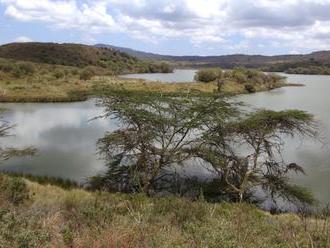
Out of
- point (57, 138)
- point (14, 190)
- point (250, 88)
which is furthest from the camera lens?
point (250, 88)

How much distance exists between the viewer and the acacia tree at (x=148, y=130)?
22.0 metres

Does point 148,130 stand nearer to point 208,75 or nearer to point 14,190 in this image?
point 14,190

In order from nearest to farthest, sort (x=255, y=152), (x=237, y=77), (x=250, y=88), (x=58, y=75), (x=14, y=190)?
(x=14, y=190) → (x=255, y=152) → (x=250, y=88) → (x=237, y=77) → (x=58, y=75)

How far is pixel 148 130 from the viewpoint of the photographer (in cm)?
2216

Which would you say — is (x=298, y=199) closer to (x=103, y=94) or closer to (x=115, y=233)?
(x=103, y=94)

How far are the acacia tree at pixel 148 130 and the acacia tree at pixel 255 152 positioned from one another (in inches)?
29.7

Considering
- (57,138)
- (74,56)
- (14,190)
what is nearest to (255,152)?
(14,190)

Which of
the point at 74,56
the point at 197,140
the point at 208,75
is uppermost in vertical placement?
the point at 197,140

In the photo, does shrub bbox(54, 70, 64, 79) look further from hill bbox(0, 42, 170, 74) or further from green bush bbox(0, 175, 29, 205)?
green bush bbox(0, 175, 29, 205)

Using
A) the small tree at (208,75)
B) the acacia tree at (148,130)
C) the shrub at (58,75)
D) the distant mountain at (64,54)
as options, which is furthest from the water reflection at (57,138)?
the distant mountain at (64,54)

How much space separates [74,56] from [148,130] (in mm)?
149853

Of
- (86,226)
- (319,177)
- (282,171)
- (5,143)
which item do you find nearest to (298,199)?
(282,171)

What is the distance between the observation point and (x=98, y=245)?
5895mm

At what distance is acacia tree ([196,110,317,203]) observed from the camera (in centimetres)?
2136
